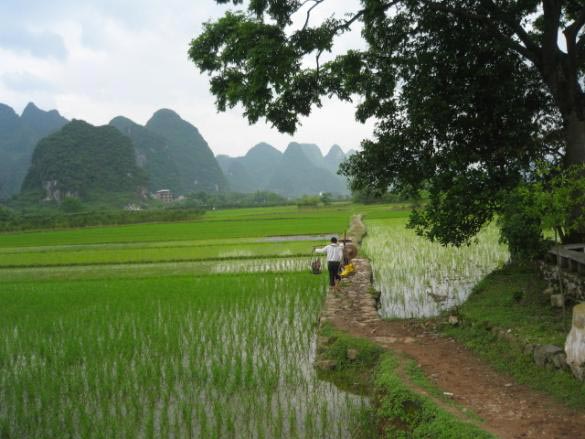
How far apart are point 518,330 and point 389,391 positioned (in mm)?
2072

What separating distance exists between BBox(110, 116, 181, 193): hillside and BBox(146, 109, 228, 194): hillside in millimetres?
2523

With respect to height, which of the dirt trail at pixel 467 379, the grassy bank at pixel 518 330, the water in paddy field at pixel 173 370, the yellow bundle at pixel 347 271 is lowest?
the water in paddy field at pixel 173 370

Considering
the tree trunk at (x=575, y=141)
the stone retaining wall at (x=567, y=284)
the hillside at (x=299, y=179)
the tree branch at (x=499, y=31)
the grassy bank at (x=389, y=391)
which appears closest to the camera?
the grassy bank at (x=389, y=391)

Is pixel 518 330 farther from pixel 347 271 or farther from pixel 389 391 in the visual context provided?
pixel 347 271

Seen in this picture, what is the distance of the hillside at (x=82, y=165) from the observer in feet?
214

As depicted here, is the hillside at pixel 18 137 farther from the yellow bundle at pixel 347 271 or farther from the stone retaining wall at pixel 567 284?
the stone retaining wall at pixel 567 284

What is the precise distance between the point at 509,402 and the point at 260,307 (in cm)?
486

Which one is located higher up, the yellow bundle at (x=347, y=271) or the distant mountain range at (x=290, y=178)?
the distant mountain range at (x=290, y=178)

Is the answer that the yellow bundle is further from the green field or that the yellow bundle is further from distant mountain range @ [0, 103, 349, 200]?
distant mountain range @ [0, 103, 349, 200]

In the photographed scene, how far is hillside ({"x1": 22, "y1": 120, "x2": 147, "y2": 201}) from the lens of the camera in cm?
6519

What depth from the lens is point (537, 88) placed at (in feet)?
24.6

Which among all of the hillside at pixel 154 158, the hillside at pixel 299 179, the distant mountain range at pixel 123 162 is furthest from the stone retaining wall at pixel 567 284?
the hillside at pixel 299 179

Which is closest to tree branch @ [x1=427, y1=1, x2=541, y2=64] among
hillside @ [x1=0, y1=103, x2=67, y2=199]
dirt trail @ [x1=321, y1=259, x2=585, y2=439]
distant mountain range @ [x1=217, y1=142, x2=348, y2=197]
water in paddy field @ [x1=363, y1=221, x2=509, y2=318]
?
water in paddy field @ [x1=363, y1=221, x2=509, y2=318]

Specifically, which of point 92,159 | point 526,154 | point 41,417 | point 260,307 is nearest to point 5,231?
point 260,307
